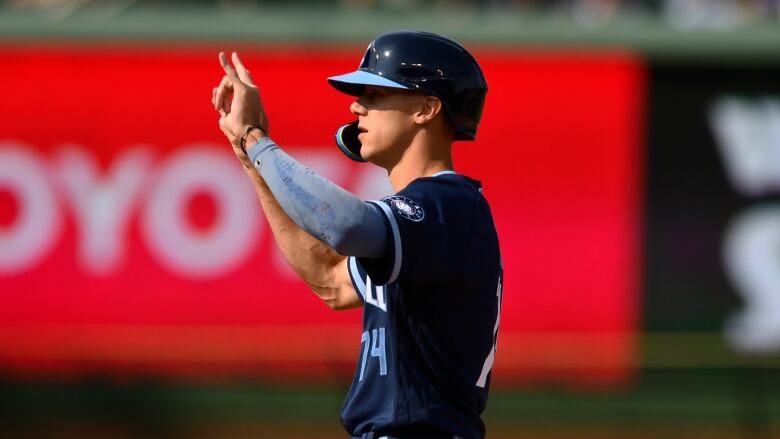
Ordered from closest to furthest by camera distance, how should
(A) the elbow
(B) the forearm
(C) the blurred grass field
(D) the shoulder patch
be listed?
(A) the elbow, (D) the shoulder patch, (B) the forearm, (C) the blurred grass field

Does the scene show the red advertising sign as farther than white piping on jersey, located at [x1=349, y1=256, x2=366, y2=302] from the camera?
Yes

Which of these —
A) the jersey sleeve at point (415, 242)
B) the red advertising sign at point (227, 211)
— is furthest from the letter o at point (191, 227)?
the jersey sleeve at point (415, 242)

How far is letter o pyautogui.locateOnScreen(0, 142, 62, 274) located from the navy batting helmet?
7.25 metres

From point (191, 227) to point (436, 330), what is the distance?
7.10m

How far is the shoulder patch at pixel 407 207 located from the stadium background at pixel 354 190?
22.7 feet

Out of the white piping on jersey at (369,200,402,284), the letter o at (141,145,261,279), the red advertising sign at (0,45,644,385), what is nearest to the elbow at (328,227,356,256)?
the white piping on jersey at (369,200,402,284)

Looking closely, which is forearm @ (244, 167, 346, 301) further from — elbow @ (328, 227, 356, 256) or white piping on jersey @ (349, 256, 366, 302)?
elbow @ (328, 227, 356, 256)

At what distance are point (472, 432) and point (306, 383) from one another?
698 cm

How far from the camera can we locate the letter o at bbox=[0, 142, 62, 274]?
32.8 feet

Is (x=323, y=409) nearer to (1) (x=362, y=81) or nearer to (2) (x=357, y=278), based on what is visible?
(2) (x=357, y=278)

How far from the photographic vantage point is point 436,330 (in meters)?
3.07

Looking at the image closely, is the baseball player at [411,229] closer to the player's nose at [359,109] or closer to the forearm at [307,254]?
the player's nose at [359,109]

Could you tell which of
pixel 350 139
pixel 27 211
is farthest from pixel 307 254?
pixel 27 211

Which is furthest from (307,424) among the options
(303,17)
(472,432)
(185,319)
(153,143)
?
(472,432)
